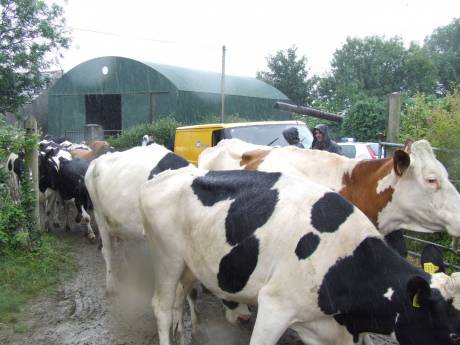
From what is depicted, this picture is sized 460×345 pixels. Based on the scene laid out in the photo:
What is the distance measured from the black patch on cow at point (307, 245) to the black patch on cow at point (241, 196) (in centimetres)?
32

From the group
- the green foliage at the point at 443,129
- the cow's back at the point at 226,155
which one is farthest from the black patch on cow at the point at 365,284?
the green foliage at the point at 443,129

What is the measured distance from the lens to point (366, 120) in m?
25.4

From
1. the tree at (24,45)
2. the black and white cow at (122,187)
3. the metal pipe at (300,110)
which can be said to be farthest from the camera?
the tree at (24,45)

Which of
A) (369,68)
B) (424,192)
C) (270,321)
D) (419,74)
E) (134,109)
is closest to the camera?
(270,321)

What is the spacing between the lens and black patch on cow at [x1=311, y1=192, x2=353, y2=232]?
309 centimetres

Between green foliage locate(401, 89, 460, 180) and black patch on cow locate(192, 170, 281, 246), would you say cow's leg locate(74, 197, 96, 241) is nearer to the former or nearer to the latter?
black patch on cow locate(192, 170, 281, 246)

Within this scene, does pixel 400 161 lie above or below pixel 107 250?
above

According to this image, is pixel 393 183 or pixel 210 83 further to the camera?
pixel 210 83

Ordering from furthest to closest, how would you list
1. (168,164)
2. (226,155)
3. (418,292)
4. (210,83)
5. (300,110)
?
(210,83) < (300,110) < (226,155) < (168,164) < (418,292)

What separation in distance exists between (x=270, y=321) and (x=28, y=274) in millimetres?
4266

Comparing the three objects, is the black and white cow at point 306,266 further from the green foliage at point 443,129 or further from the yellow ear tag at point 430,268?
the green foliage at point 443,129

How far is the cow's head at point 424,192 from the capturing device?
13.4 ft

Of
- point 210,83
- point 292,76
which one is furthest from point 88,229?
point 292,76

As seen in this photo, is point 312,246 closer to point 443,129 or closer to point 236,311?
point 236,311
